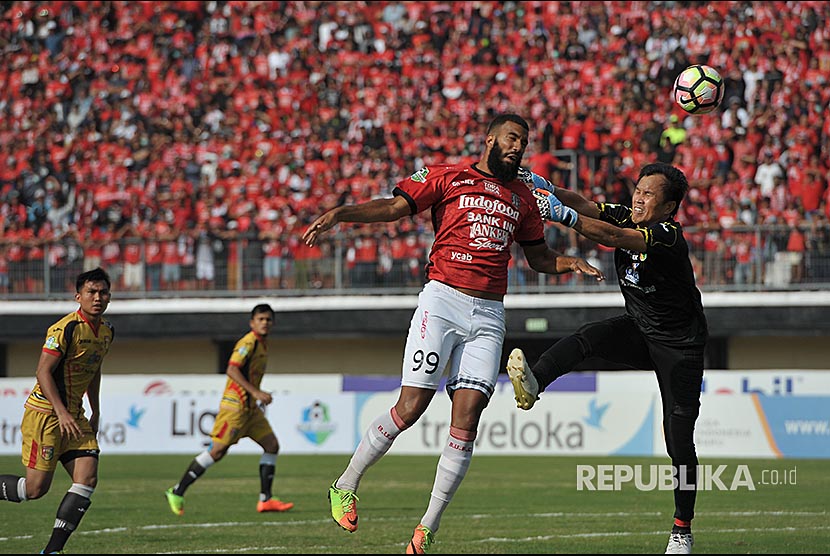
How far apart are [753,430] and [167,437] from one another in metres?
11.0

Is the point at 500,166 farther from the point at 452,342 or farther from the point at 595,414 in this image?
the point at 595,414

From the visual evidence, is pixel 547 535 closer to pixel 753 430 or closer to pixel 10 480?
pixel 10 480

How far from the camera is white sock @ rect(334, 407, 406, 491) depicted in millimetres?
8922

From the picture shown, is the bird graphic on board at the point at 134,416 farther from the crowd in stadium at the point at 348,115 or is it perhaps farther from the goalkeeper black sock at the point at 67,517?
the goalkeeper black sock at the point at 67,517

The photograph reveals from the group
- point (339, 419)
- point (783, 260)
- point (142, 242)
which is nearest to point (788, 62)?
point (783, 260)

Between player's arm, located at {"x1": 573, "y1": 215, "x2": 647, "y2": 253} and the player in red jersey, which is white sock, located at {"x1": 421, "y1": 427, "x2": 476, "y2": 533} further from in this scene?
player's arm, located at {"x1": 573, "y1": 215, "x2": 647, "y2": 253}

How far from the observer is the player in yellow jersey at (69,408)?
10438 mm

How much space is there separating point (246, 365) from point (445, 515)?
3117mm

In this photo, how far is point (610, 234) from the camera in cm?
874

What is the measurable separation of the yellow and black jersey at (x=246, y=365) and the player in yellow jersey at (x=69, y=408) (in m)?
4.81

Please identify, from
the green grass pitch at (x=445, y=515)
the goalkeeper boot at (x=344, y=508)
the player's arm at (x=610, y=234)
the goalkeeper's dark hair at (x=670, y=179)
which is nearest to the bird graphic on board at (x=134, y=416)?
the green grass pitch at (x=445, y=515)

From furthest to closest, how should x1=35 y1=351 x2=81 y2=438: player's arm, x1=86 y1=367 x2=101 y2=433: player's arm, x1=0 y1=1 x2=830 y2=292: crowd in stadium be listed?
x1=0 y1=1 x2=830 y2=292: crowd in stadium, x1=86 y1=367 x2=101 y2=433: player's arm, x1=35 y1=351 x2=81 y2=438: player's arm

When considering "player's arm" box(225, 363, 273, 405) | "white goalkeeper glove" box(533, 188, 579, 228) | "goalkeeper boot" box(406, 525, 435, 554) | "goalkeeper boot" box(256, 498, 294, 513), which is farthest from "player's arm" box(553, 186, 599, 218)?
"goalkeeper boot" box(256, 498, 294, 513)

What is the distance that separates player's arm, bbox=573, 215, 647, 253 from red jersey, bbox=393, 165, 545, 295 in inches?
21.9
